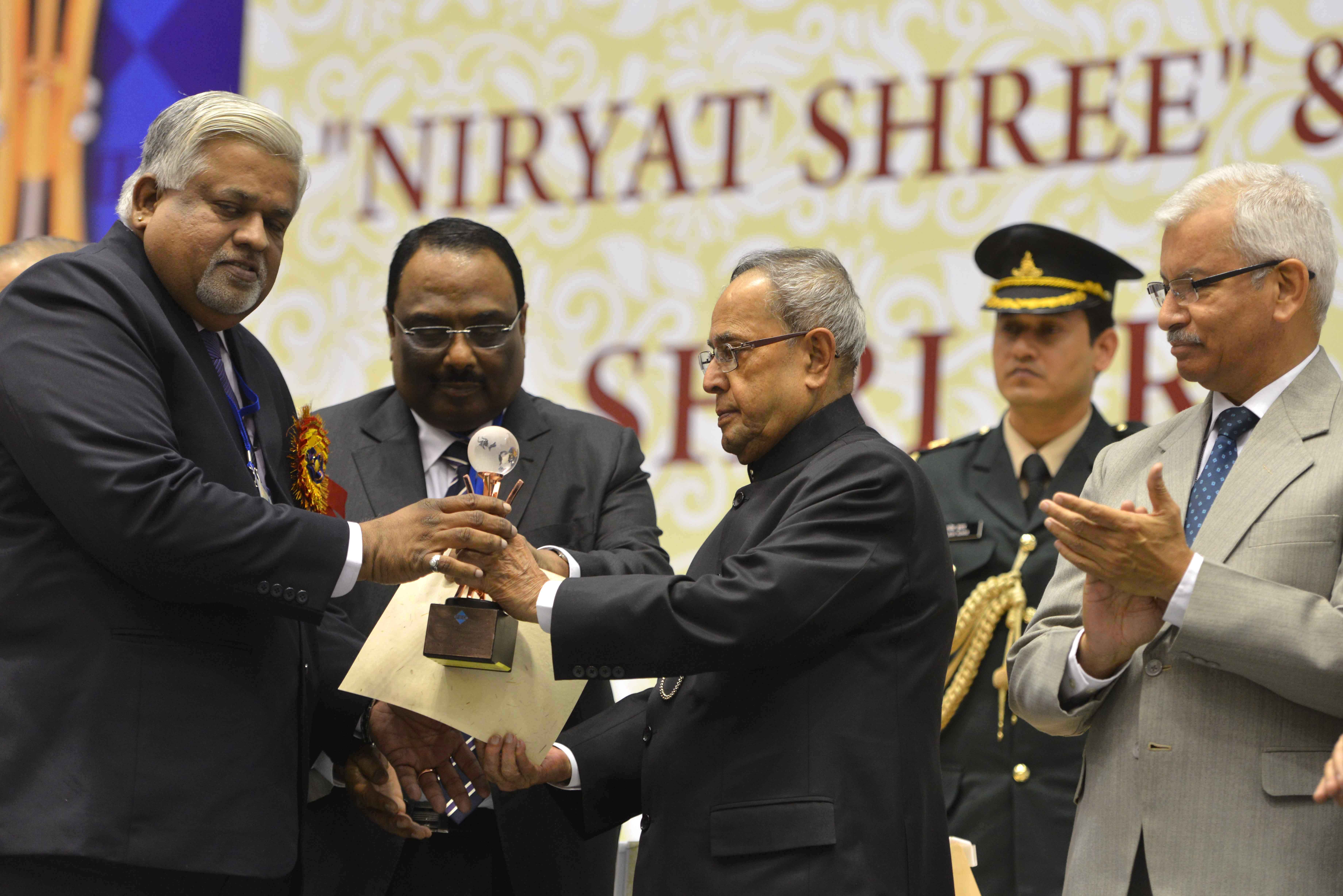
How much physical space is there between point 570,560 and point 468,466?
504 millimetres

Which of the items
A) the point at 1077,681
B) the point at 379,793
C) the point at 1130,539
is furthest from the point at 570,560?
the point at 1130,539

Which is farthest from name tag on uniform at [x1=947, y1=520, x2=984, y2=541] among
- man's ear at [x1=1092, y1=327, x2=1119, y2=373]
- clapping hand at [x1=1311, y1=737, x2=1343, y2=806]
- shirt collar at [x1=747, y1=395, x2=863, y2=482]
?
clapping hand at [x1=1311, y1=737, x2=1343, y2=806]

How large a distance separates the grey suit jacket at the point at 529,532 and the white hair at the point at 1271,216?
1.21m

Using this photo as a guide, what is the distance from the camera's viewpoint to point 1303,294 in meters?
2.52

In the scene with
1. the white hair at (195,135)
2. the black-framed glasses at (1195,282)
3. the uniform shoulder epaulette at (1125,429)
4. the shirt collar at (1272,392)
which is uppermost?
the white hair at (195,135)

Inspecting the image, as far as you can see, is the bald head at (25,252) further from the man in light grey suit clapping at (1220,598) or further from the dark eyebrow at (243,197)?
the man in light grey suit clapping at (1220,598)

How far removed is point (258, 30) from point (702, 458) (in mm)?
2212

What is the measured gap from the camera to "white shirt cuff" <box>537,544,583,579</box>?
2.83 meters

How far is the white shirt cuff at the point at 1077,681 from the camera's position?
2508 mm

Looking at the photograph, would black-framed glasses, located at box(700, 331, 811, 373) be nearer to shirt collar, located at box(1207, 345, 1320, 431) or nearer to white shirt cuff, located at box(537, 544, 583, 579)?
white shirt cuff, located at box(537, 544, 583, 579)

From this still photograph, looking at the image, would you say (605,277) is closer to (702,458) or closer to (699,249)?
(699,249)

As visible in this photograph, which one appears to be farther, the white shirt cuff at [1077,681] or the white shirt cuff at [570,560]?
the white shirt cuff at [570,560]

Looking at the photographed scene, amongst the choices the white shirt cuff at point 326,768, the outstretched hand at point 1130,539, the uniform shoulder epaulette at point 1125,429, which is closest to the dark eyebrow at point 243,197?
the white shirt cuff at point 326,768

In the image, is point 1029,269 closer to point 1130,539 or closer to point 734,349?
point 734,349
